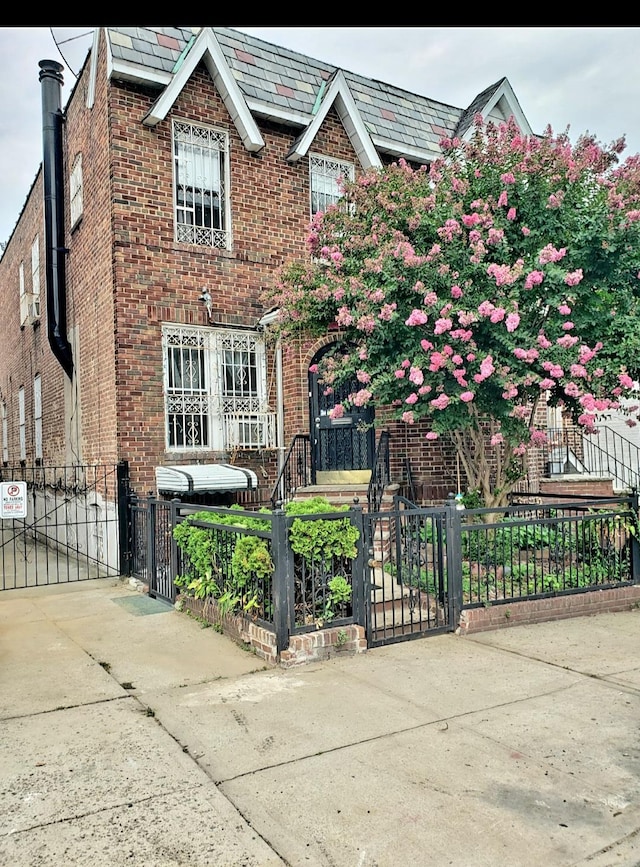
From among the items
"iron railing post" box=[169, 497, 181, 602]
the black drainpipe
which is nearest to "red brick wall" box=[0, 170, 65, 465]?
the black drainpipe

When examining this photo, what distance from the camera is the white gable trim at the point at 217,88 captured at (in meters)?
10.1

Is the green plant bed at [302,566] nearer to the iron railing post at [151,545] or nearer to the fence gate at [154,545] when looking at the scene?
the fence gate at [154,545]

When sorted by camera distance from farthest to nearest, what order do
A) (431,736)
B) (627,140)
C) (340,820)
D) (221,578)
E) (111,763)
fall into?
(627,140), (221,578), (431,736), (111,763), (340,820)

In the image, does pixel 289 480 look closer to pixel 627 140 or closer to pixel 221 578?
pixel 221 578

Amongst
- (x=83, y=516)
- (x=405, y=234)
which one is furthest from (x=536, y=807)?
(x=83, y=516)

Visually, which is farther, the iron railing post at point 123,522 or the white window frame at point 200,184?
the white window frame at point 200,184

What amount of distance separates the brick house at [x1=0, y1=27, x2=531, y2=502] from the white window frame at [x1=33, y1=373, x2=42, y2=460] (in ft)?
7.05

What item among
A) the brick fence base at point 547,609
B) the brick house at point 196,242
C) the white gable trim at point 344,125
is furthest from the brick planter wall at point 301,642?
the white gable trim at point 344,125

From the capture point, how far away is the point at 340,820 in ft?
10.5

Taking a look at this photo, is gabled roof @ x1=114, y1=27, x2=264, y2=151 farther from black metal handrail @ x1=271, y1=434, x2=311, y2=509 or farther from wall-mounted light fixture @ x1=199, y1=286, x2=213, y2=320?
black metal handrail @ x1=271, y1=434, x2=311, y2=509

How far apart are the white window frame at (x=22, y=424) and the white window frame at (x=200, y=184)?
8210 mm

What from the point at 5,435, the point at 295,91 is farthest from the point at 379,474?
the point at 5,435

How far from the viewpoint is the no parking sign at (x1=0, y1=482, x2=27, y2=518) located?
29.2 feet
